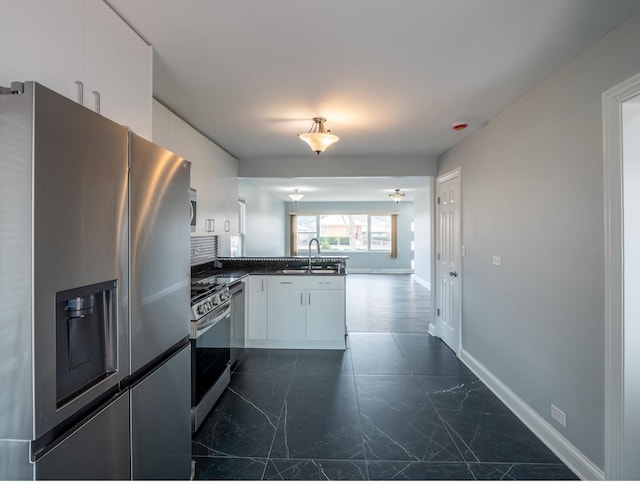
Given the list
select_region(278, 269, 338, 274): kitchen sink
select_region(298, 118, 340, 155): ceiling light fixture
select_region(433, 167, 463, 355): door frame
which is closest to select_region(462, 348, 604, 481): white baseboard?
select_region(433, 167, 463, 355): door frame

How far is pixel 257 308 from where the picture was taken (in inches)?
160

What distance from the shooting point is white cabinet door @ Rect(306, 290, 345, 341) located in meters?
4.00

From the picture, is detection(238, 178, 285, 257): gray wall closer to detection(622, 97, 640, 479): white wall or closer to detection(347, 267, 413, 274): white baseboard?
detection(347, 267, 413, 274): white baseboard

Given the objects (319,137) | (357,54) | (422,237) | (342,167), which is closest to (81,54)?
(357,54)

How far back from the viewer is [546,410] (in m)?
2.23

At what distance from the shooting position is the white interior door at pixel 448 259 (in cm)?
379

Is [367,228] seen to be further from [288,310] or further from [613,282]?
[613,282]

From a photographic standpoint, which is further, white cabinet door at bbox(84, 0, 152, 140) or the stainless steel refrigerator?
white cabinet door at bbox(84, 0, 152, 140)

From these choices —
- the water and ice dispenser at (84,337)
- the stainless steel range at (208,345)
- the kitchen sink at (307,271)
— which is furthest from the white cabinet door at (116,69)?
the kitchen sink at (307,271)

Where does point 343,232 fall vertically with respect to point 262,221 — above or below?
below

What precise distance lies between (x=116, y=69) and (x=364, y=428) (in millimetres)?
2634

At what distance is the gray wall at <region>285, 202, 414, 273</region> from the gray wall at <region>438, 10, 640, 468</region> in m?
7.81

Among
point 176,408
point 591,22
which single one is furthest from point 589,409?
point 176,408

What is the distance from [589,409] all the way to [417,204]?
806 cm
